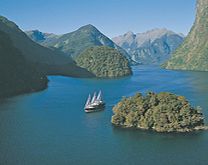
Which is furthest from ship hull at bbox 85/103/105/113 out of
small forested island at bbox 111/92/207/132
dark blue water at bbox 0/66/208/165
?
small forested island at bbox 111/92/207/132

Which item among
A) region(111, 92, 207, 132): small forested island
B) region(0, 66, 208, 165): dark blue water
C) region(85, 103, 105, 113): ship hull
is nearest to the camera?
region(0, 66, 208, 165): dark blue water

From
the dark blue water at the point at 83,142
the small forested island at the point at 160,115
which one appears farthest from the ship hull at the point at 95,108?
the small forested island at the point at 160,115

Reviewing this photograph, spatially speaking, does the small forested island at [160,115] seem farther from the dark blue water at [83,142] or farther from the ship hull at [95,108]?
the ship hull at [95,108]

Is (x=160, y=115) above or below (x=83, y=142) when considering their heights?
above

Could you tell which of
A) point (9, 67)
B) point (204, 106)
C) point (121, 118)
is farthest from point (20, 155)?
point (9, 67)

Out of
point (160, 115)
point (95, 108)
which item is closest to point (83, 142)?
point (160, 115)

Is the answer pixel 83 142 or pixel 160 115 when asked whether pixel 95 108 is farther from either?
pixel 83 142

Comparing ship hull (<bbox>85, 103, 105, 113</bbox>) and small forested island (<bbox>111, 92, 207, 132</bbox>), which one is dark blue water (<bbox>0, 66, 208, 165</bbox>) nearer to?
ship hull (<bbox>85, 103, 105, 113</bbox>)

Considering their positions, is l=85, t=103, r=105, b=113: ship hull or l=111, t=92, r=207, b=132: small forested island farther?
l=85, t=103, r=105, b=113: ship hull

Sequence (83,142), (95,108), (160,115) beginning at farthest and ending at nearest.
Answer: (95,108)
(160,115)
(83,142)
